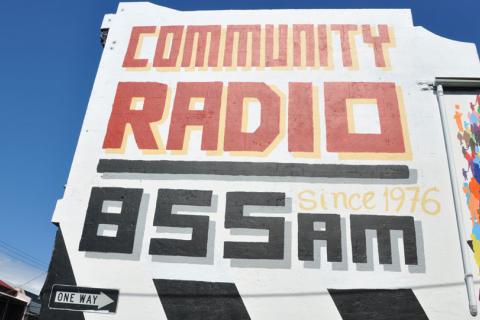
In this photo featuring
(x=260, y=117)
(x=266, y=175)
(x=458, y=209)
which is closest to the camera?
(x=458, y=209)

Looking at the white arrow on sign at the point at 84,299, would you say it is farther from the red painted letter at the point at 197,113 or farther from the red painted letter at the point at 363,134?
the red painted letter at the point at 363,134

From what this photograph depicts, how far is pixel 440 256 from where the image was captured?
6.59 meters

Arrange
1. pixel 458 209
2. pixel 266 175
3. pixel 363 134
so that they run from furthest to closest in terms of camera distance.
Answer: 1. pixel 363 134
2. pixel 266 175
3. pixel 458 209

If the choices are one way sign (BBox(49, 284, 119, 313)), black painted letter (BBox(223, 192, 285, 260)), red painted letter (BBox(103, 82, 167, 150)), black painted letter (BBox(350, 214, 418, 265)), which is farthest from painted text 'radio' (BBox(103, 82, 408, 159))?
one way sign (BBox(49, 284, 119, 313))

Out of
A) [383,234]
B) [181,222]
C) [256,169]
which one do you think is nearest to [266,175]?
[256,169]

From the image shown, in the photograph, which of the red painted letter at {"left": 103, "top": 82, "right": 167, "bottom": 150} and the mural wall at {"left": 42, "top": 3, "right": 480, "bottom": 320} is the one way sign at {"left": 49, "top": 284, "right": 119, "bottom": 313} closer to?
the mural wall at {"left": 42, "top": 3, "right": 480, "bottom": 320}

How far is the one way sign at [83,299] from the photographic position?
6.64m

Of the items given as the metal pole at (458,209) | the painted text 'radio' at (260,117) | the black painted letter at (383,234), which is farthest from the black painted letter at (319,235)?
the metal pole at (458,209)

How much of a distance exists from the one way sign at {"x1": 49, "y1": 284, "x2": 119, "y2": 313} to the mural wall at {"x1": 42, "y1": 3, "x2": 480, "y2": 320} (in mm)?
21

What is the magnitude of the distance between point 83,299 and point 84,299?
0.05ft

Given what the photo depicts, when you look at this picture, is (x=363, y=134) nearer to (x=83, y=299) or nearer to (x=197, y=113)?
(x=197, y=113)

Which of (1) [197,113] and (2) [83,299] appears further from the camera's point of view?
(1) [197,113]

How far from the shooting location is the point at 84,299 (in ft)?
22.0

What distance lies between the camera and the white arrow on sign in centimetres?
665
